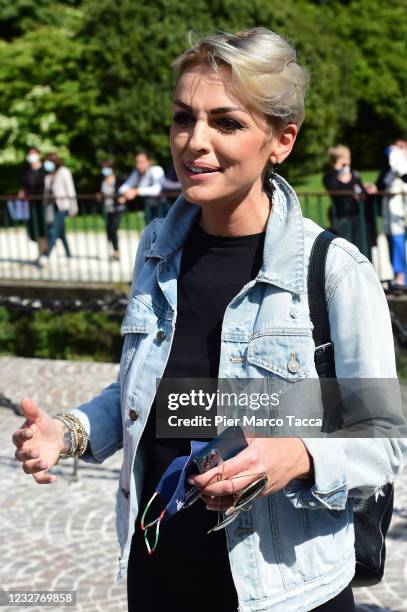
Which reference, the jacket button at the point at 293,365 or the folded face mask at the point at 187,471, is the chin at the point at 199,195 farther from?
the folded face mask at the point at 187,471

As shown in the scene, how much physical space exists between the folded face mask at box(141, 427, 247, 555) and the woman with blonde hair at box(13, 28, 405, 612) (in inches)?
0.5

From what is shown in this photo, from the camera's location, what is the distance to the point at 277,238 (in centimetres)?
211

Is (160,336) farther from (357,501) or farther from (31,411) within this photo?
(357,501)

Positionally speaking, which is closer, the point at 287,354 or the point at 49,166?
the point at 287,354

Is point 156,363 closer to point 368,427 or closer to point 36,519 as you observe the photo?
point 368,427

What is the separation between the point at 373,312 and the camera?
6.49 ft

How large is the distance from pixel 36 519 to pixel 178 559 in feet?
12.7

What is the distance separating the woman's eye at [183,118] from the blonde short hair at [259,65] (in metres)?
0.09

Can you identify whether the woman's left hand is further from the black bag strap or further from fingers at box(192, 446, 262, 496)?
the black bag strap

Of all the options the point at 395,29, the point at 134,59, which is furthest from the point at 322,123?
the point at 395,29

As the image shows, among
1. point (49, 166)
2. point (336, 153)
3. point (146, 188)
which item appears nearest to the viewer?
point (336, 153)

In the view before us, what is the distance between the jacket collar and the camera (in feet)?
6.72

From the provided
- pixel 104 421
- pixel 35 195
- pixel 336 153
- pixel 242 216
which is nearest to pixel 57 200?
pixel 35 195

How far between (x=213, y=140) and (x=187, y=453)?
0.66 meters
